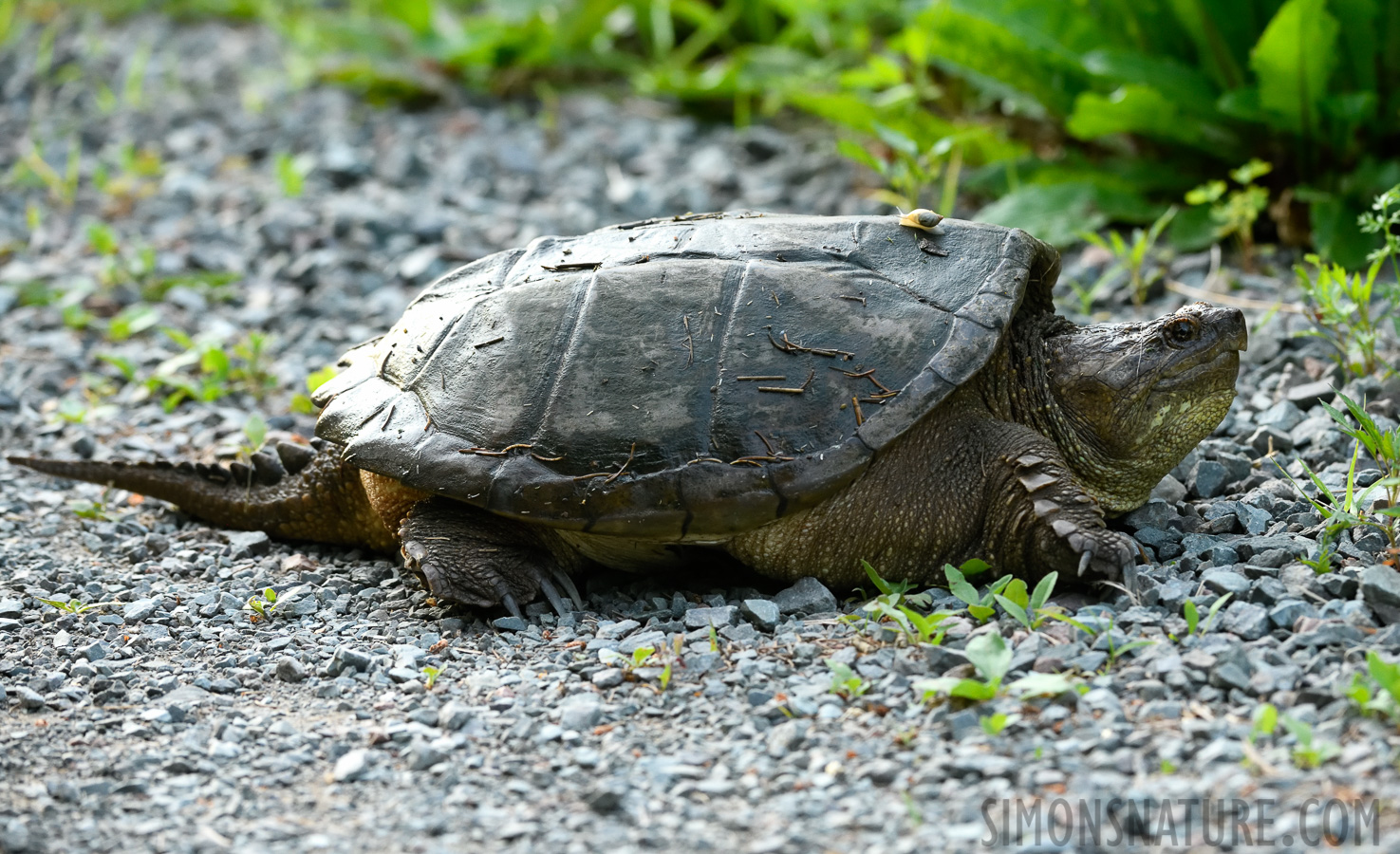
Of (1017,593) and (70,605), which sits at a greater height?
(1017,593)

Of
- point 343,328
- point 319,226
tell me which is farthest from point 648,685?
point 319,226

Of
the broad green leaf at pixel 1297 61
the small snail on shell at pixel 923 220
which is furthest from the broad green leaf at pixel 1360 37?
the small snail on shell at pixel 923 220

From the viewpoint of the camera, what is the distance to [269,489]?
12.2 ft

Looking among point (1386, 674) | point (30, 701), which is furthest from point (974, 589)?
point (30, 701)

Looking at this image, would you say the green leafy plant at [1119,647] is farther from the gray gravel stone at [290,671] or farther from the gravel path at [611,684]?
the gray gravel stone at [290,671]

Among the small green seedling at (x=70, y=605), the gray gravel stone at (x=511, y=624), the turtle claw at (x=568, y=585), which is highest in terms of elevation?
the turtle claw at (x=568, y=585)

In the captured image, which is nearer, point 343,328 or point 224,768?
point 224,768

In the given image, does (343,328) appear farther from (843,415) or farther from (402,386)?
(843,415)

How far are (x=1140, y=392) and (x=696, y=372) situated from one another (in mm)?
1107

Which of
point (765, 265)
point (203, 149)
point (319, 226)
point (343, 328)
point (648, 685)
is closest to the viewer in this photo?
point (648, 685)

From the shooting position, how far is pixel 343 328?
16.9 feet

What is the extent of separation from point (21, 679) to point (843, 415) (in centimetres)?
198

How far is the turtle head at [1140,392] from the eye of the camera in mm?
3125

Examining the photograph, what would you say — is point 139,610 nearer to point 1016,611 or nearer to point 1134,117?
point 1016,611
